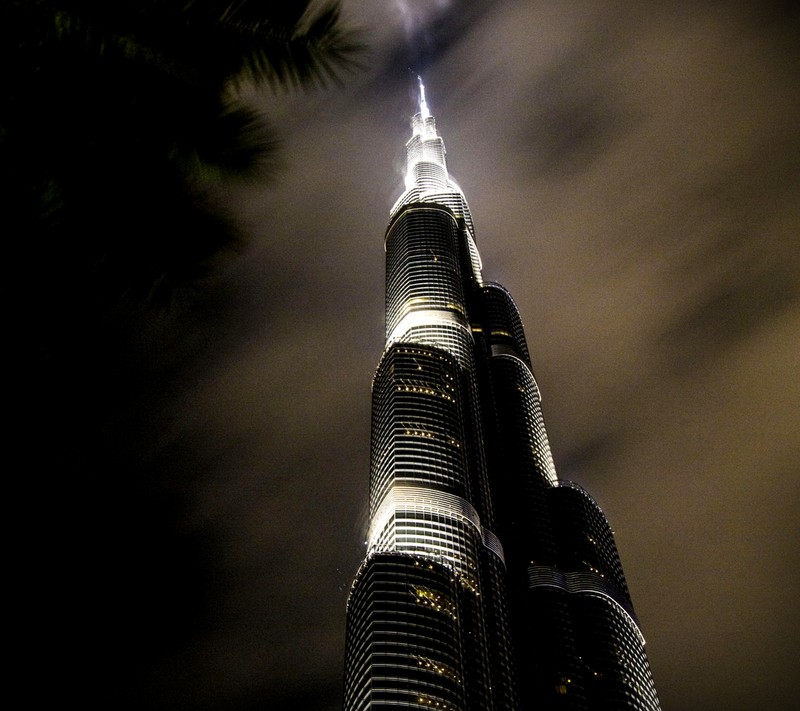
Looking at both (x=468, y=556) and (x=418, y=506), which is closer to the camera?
(x=468, y=556)

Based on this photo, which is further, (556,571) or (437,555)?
(556,571)

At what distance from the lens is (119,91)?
5.31 meters

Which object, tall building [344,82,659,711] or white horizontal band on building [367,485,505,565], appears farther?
white horizontal band on building [367,485,505,565]

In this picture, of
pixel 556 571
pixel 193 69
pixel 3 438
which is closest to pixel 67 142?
pixel 193 69

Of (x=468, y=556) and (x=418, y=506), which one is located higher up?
(x=418, y=506)

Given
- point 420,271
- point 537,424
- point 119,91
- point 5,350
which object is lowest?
point 5,350

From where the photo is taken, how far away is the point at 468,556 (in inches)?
5217

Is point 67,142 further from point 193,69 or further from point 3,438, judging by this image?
point 3,438

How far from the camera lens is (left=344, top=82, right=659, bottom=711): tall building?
351 ft

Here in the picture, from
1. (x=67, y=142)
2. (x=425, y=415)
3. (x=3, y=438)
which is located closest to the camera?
(x=3, y=438)

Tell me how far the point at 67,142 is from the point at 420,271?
630 feet

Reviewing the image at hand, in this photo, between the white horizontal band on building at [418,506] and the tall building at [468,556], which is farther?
the white horizontal band on building at [418,506]

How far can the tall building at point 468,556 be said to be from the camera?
107m

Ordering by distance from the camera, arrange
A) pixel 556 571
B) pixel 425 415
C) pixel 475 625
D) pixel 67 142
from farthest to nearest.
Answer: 1. pixel 556 571
2. pixel 425 415
3. pixel 475 625
4. pixel 67 142
